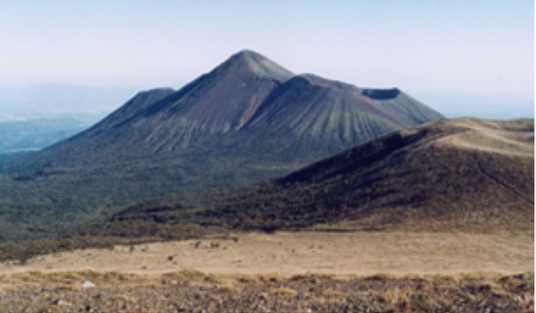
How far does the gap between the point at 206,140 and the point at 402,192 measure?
3448 inches

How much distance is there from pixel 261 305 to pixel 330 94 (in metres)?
127

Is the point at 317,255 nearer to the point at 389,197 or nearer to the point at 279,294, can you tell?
the point at 389,197

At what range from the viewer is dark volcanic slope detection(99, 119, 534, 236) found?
3719cm

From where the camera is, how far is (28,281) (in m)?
19.0

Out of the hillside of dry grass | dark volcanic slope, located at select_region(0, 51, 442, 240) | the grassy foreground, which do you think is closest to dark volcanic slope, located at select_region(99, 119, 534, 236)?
the hillside of dry grass

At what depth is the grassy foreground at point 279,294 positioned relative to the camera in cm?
1318

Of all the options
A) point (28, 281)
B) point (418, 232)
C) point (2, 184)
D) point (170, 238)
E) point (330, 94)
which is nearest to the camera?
point (28, 281)

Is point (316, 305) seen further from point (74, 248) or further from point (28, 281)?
point (74, 248)

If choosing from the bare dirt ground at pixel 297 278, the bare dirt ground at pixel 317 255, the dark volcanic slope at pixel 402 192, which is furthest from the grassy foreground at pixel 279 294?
the dark volcanic slope at pixel 402 192

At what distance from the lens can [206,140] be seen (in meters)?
125

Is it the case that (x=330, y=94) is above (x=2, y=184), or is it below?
above

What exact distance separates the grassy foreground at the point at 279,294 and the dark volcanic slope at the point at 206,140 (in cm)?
5548

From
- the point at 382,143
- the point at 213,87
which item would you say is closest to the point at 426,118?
the point at 213,87

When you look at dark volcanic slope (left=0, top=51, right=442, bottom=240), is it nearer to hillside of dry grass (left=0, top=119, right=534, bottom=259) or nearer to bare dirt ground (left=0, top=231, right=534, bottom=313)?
hillside of dry grass (left=0, top=119, right=534, bottom=259)
